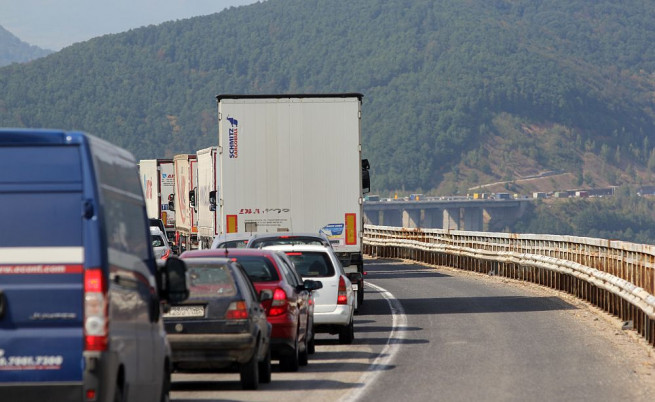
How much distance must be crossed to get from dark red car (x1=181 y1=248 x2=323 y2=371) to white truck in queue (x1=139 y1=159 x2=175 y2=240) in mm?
35637

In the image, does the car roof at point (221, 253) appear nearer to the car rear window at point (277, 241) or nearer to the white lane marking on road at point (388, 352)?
the white lane marking on road at point (388, 352)

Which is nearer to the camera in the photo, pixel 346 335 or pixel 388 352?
pixel 388 352

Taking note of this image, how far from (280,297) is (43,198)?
23.7 feet

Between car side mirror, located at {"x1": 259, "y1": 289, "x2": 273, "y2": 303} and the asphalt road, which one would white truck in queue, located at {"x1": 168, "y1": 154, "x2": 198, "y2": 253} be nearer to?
the asphalt road

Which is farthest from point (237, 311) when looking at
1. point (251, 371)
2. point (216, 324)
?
point (251, 371)

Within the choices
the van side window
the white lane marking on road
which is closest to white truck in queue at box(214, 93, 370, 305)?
the white lane marking on road

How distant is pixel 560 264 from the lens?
30.3m

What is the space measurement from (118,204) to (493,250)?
3289 centimetres

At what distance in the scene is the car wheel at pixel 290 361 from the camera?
1520 cm

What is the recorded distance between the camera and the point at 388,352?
17.9 m

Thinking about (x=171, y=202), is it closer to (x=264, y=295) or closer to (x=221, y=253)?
(x=221, y=253)

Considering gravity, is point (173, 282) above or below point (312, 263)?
above

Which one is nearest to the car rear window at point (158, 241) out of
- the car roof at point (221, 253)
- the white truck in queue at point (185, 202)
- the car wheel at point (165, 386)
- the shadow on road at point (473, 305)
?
the shadow on road at point (473, 305)

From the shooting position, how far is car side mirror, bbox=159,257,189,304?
9.54m
